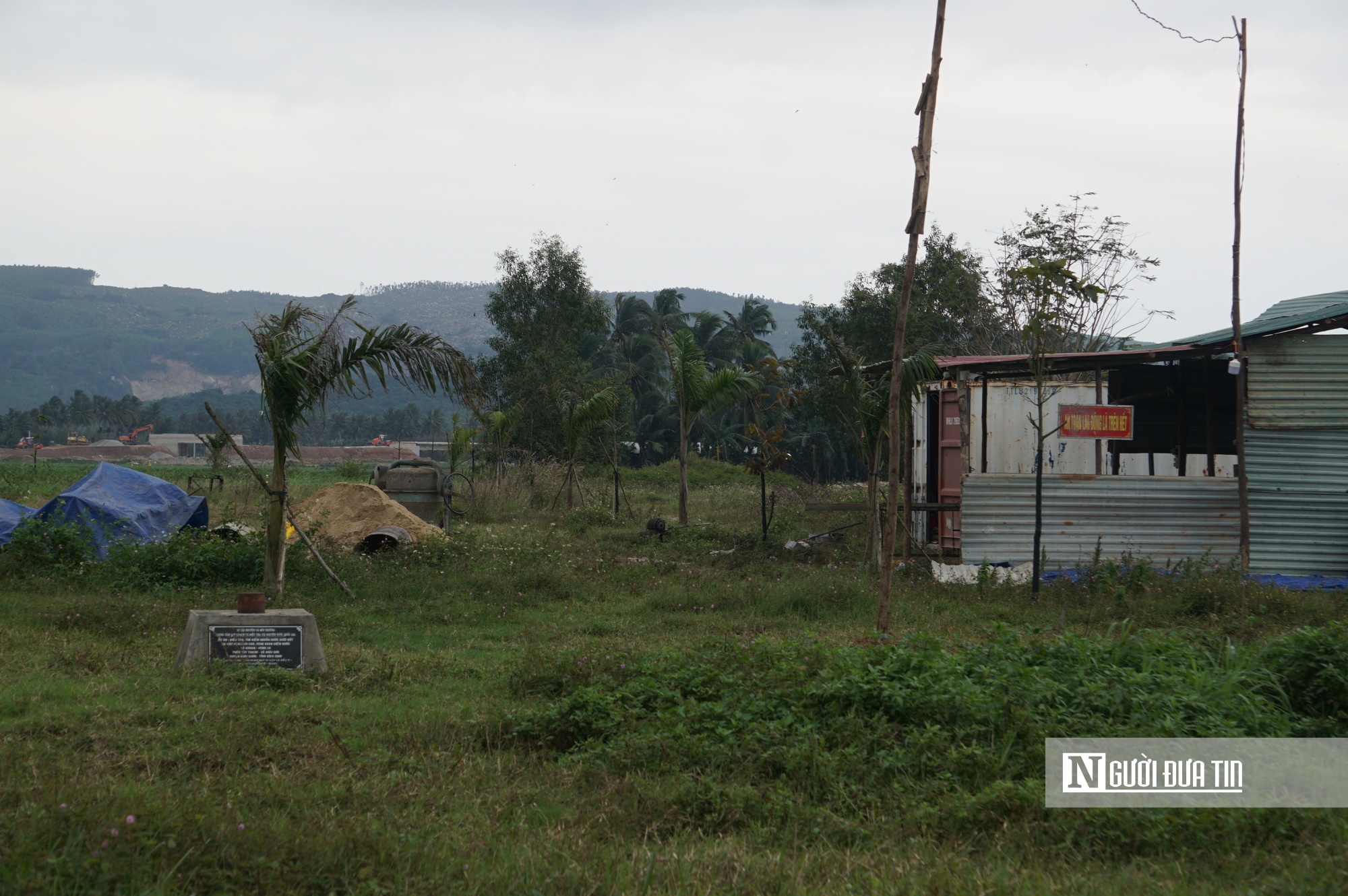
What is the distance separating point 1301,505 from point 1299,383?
1.57 m

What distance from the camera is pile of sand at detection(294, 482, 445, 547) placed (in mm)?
14633

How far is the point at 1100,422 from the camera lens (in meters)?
12.1

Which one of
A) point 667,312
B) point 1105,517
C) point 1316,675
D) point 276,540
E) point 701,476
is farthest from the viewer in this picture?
point 667,312

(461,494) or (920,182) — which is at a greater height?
(920,182)

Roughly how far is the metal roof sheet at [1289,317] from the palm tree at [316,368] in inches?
378

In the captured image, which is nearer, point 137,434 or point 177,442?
point 137,434

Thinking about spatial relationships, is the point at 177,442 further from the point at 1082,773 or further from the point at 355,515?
the point at 1082,773

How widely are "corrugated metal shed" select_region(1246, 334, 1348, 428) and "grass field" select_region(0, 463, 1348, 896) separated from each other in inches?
170

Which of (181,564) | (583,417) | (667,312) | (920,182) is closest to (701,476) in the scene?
(583,417)

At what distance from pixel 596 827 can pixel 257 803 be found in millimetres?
1400

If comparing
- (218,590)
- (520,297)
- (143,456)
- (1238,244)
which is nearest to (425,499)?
(218,590)

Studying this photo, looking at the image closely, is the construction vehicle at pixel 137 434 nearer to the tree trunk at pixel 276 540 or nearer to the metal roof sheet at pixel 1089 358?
the tree trunk at pixel 276 540

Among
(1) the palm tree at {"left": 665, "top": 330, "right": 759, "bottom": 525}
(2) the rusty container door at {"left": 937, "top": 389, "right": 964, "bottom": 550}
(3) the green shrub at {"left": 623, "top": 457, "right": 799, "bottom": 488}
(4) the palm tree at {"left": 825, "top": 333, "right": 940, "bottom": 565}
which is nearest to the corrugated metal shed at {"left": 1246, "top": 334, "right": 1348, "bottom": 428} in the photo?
(2) the rusty container door at {"left": 937, "top": 389, "right": 964, "bottom": 550}

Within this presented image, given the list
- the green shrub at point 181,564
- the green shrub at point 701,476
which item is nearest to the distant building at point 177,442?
the green shrub at point 701,476
